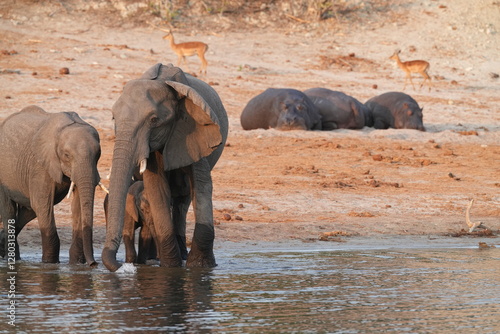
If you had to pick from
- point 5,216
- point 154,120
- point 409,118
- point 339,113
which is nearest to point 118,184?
point 154,120

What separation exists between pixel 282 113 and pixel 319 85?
13.8 feet

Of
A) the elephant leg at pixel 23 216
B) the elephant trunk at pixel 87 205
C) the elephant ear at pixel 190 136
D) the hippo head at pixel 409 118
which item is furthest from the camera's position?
the hippo head at pixel 409 118

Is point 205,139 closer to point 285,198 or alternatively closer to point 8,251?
point 8,251

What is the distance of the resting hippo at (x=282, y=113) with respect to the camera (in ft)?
55.9

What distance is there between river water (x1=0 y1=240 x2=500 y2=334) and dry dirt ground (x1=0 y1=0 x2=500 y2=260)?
184 centimetres

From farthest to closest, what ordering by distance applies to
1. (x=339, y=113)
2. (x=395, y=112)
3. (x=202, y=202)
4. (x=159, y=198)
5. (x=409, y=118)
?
(x=395, y=112), (x=409, y=118), (x=339, y=113), (x=202, y=202), (x=159, y=198)

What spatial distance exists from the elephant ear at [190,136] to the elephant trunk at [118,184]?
58 cm

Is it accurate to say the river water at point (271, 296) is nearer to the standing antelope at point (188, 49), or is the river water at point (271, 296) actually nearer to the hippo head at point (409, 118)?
the hippo head at point (409, 118)

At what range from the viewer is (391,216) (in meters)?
11.9

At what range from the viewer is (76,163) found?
8.48 m

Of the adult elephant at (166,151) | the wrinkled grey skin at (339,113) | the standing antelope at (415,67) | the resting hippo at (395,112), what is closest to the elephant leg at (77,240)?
the adult elephant at (166,151)

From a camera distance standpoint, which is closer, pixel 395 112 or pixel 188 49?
pixel 395 112

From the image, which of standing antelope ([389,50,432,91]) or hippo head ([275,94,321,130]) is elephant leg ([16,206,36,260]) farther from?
standing antelope ([389,50,432,91])

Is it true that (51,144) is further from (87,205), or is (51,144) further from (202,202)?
(202,202)
